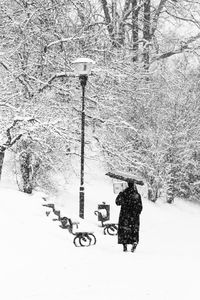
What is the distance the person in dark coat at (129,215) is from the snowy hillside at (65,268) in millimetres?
446

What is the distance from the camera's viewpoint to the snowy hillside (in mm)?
6664

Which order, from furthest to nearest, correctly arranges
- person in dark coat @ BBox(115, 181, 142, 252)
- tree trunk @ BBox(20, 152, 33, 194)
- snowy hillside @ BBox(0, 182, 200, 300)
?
tree trunk @ BBox(20, 152, 33, 194) → person in dark coat @ BBox(115, 181, 142, 252) → snowy hillside @ BBox(0, 182, 200, 300)

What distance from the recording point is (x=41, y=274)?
292 inches

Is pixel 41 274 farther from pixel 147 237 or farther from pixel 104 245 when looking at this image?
pixel 147 237

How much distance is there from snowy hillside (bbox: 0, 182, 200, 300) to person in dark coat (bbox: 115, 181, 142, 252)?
0.45 m

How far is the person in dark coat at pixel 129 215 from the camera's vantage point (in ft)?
36.3

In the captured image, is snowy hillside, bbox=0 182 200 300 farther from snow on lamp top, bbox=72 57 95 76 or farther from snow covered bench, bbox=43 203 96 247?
snow on lamp top, bbox=72 57 95 76

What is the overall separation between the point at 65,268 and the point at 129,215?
137 inches

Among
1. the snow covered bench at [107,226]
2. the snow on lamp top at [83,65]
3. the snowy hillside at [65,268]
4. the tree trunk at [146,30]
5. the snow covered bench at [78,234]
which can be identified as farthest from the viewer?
the tree trunk at [146,30]

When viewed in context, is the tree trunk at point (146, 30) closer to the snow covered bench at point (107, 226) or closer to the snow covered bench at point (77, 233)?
the snow covered bench at point (107, 226)

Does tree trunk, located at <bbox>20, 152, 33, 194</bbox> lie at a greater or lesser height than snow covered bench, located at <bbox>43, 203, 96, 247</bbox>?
greater

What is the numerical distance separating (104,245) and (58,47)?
8.22 m

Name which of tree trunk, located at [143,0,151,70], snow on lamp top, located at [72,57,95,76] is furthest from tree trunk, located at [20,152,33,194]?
tree trunk, located at [143,0,151,70]

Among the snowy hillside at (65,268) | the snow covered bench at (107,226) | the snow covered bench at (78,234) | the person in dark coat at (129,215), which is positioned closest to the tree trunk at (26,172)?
the snow covered bench at (107,226)
